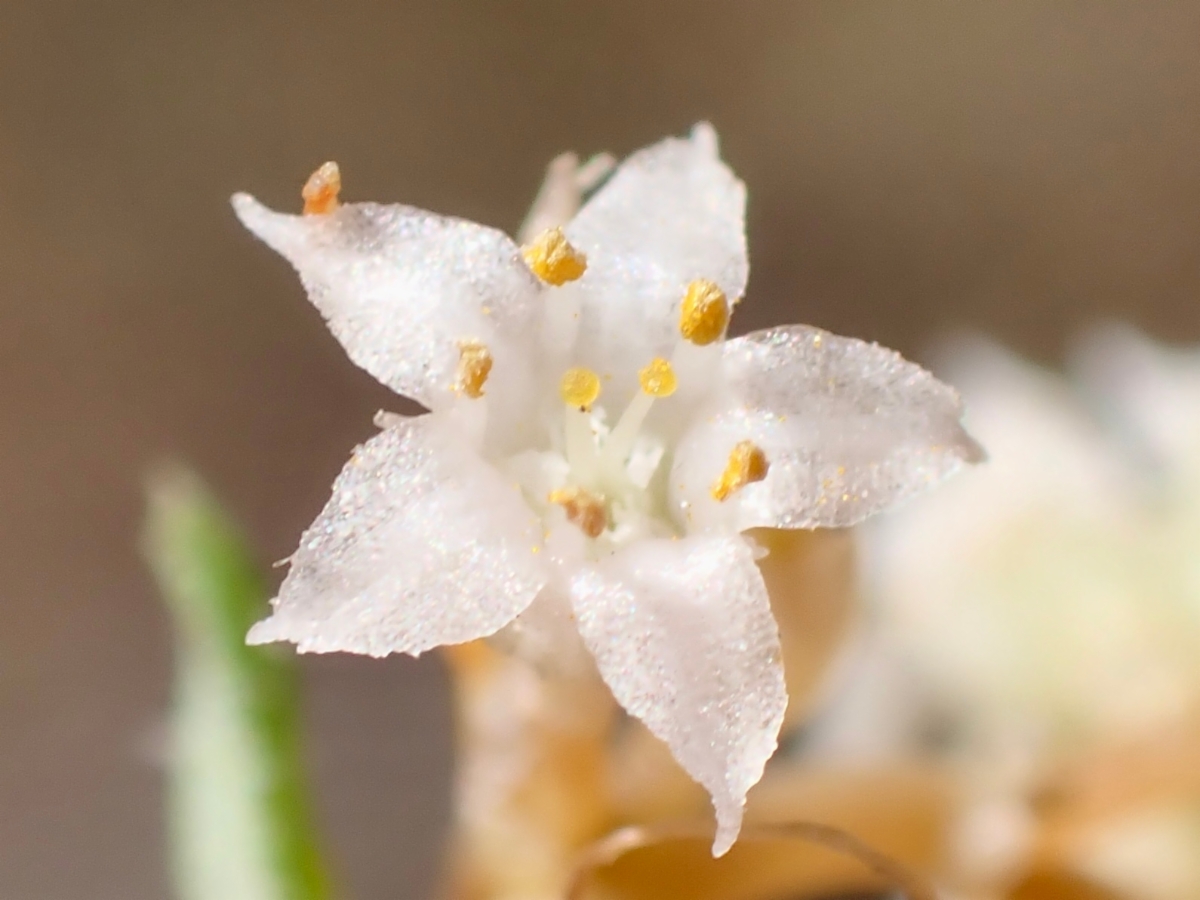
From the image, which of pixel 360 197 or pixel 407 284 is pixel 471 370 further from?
pixel 360 197

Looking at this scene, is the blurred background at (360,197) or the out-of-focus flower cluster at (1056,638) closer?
the out-of-focus flower cluster at (1056,638)

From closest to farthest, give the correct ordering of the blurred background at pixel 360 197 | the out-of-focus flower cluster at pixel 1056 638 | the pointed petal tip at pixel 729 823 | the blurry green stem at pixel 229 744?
the pointed petal tip at pixel 729 823 → the blurry green stem at pixel 229 744 → the out-of-focus flower cluster at pixel 1056 638 → the blurred background at pixel 360 197

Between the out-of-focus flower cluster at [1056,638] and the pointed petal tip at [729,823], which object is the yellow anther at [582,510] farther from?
the out-of-focus flower cluster at [1056,638]

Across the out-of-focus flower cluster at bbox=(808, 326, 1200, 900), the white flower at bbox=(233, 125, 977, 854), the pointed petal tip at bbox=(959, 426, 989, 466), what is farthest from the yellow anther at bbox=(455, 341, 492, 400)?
the out-of-focus flower cluster at bbox=(808, 326, 1200, 900)

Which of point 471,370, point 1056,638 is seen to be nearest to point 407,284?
point 471,370

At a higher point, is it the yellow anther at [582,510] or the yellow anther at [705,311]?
the yellow anther at [705,311]

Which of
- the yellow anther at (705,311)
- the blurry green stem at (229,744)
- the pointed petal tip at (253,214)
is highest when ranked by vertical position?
the pointed petal tip at (253,214)

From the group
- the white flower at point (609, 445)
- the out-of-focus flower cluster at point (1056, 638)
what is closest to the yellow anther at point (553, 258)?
the white flower at point (609, 445)
